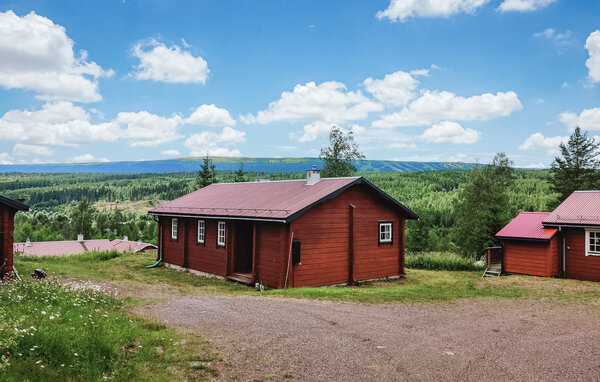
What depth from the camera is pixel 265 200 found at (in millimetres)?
19422

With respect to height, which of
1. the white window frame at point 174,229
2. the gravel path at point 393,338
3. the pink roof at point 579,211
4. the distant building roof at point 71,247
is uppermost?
the pink roof at point 579,211

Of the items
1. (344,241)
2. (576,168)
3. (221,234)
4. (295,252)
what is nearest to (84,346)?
(295,252)

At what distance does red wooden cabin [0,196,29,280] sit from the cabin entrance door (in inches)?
339

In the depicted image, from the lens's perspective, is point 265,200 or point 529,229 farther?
point 529,229

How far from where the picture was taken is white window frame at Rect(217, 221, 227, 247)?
64.5 feet

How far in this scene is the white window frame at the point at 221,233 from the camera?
64.5 ft

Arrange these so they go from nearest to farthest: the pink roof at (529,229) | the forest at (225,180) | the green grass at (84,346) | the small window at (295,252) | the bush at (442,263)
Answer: the green grass at (84,346), the small window at (295,252), the pink roof at (529,229), the bush at (442,263), the forest at (225,180)

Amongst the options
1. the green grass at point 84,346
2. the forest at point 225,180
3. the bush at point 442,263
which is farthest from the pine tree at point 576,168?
the green grass at point 84,346

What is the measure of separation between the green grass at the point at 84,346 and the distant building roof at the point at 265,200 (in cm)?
792

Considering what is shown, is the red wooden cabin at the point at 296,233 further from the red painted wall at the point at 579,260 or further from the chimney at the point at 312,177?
the red painted wall at the point at 579,260

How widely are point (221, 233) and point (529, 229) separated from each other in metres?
15.4

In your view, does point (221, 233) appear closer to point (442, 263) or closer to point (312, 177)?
point (312, 177)

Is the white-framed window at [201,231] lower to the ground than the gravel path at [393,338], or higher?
higher

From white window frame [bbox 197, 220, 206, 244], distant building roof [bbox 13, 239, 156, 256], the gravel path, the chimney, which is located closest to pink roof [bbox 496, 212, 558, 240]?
the gravel path
